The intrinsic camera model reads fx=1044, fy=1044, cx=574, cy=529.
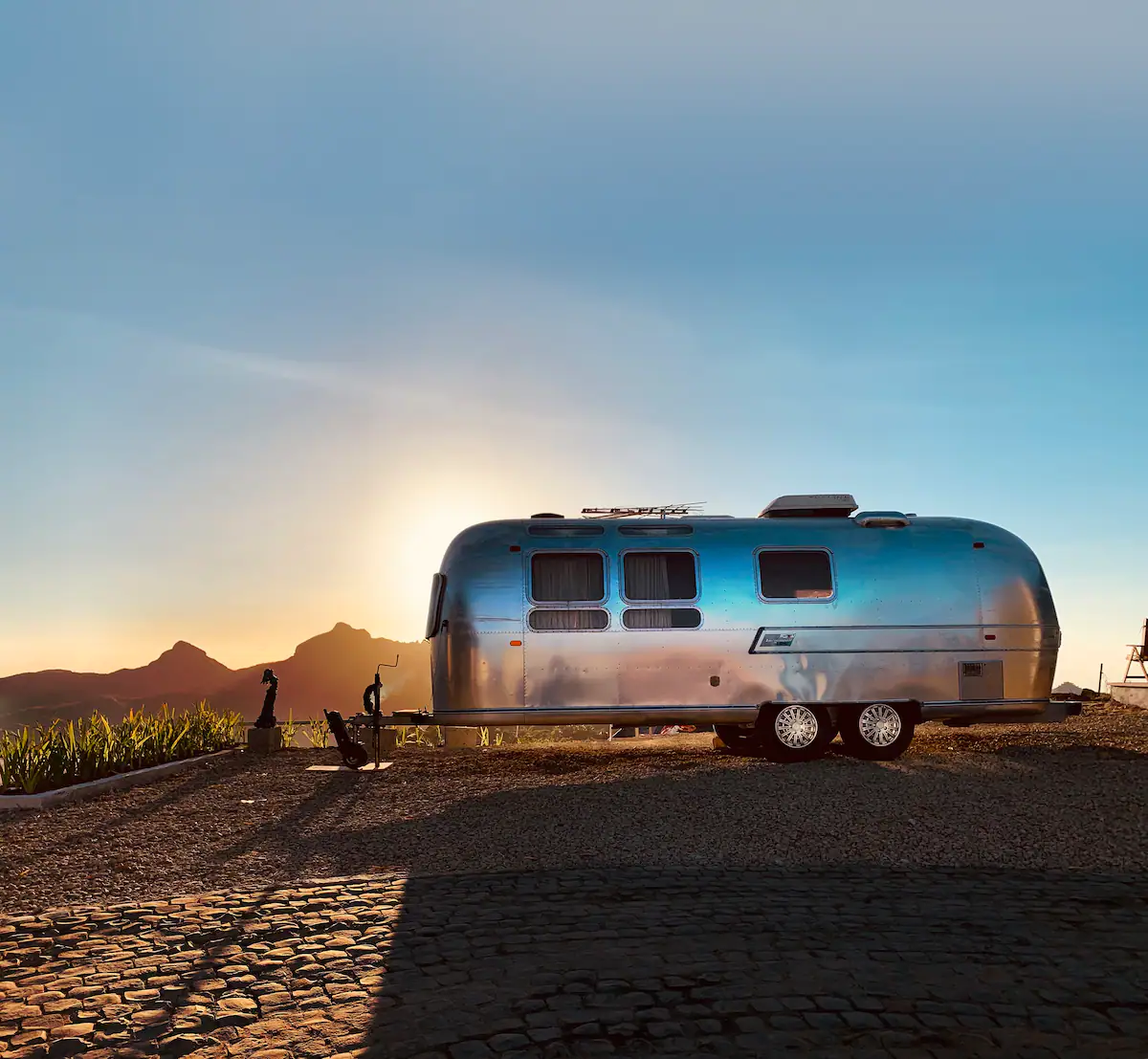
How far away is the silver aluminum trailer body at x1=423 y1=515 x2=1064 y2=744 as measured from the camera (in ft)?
44.6

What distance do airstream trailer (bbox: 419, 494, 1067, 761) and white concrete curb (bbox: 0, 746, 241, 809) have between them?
12.9 ft

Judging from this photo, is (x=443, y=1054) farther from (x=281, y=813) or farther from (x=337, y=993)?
A: (x=281, y=813)

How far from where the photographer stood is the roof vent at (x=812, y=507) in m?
14.9

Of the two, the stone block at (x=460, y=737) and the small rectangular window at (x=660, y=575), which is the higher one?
the small rectangular window at (x=660, y=575)

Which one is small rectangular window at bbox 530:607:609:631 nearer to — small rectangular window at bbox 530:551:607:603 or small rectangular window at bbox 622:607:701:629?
small rectangular window at bbox 530:551:607:603

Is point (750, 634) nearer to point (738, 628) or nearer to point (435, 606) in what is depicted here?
point (738, 628)

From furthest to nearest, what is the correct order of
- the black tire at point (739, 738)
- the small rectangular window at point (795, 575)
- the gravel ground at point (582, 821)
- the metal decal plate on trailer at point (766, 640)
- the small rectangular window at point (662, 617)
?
1. the black tire at point (739, 738)
2. the small rectangular window at point (795, 575)
3. the metal decal plate on trailer at point (766, 640)
4. the small rectangular window at point (662, 617)
5. the gravel ground at point (582, 821)

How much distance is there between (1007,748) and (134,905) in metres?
12.0

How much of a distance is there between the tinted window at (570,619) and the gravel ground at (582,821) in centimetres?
187

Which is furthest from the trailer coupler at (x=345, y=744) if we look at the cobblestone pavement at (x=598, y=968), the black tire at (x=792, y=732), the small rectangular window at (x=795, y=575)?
the cobblestone pavement at (x=598, y=968)

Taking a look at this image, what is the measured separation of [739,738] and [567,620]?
366 cm

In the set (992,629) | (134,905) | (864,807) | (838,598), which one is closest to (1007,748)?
(992,629)

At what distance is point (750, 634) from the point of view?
13.8 meters

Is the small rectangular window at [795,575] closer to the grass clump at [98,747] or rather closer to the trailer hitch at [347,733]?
the trailer hitch at [347,733]
